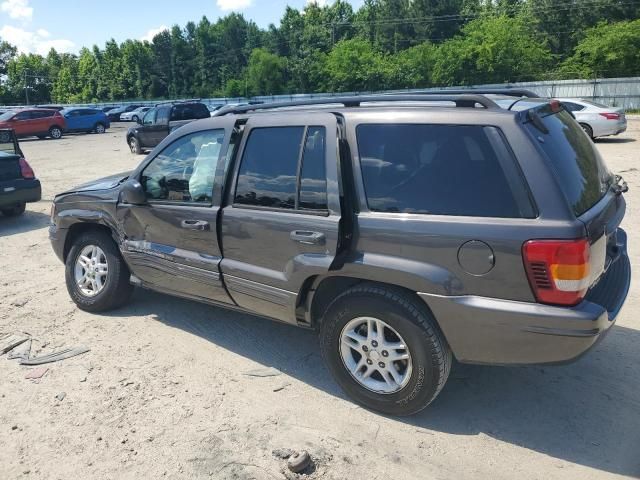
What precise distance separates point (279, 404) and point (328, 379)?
0.46 meters

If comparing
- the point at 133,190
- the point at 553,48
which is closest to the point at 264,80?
the point at 553,48

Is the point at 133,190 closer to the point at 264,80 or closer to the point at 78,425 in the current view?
the point at 78,425

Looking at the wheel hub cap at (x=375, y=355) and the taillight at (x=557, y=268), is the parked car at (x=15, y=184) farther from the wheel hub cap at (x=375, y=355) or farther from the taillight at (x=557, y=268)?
the taillight at (x=557, y=268)

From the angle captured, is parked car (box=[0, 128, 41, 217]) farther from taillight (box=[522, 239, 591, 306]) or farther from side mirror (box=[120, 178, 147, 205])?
taillight (box=[522, 239, 591, 306])

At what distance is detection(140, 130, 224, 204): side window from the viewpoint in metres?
4.10

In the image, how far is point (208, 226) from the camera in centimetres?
397

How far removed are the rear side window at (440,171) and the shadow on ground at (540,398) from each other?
1.35 m

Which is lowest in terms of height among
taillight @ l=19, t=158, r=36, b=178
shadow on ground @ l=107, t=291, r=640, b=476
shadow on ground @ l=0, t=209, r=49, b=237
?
shadow on ground @ l=107, t=291, r=640, b=476

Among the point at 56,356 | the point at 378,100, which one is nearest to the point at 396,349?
the point at 378,100

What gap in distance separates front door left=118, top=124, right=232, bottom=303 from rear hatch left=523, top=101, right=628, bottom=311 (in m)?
2.25

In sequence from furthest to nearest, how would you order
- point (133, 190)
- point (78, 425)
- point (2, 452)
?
point (133, 190), point (78, 425), point (2, 452)

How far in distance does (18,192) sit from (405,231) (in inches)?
336

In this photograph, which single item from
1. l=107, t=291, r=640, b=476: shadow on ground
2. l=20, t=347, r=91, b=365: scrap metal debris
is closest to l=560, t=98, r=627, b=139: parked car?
l=107, t=291, r=640, b=476: shadow on ground

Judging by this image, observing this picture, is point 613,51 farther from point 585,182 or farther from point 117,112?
point 585,182
